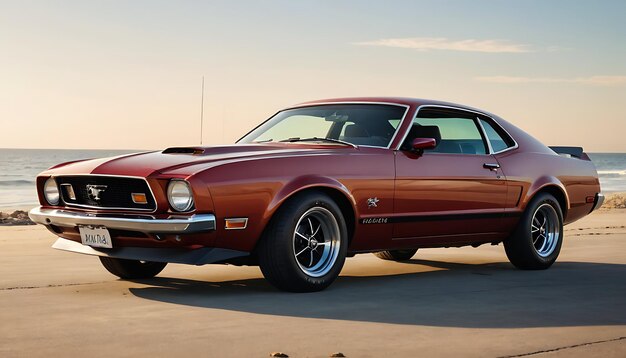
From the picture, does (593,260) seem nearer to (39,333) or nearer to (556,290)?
(556,290)

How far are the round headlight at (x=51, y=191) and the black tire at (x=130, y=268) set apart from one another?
25.9 inches

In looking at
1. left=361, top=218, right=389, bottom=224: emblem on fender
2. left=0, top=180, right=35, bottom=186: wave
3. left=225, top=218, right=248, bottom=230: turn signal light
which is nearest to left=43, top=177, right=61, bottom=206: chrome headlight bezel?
left=225, top=218, right=248, bottom=230: turn signal light

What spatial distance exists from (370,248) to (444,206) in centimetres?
87

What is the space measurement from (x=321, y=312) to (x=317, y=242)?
119cm

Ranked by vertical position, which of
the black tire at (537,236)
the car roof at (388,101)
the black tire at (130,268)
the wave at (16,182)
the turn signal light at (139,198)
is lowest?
the wave at (16,182)

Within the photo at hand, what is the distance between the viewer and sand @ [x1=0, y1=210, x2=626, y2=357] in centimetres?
499

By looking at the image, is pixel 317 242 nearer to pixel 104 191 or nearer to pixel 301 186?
pixel 301 186

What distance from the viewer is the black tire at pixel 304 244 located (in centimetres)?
→ 690

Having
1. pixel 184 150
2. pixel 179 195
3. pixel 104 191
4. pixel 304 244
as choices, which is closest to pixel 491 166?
pixel 304 244

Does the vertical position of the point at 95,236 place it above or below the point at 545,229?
above

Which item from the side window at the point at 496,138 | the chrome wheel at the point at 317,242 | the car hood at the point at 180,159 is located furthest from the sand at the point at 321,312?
the side window at the point at 496,138

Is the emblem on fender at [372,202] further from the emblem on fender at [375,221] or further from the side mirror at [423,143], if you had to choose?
the side mirror at [423,143]

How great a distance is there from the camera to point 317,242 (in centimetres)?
729

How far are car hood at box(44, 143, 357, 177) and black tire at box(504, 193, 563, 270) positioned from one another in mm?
2259
